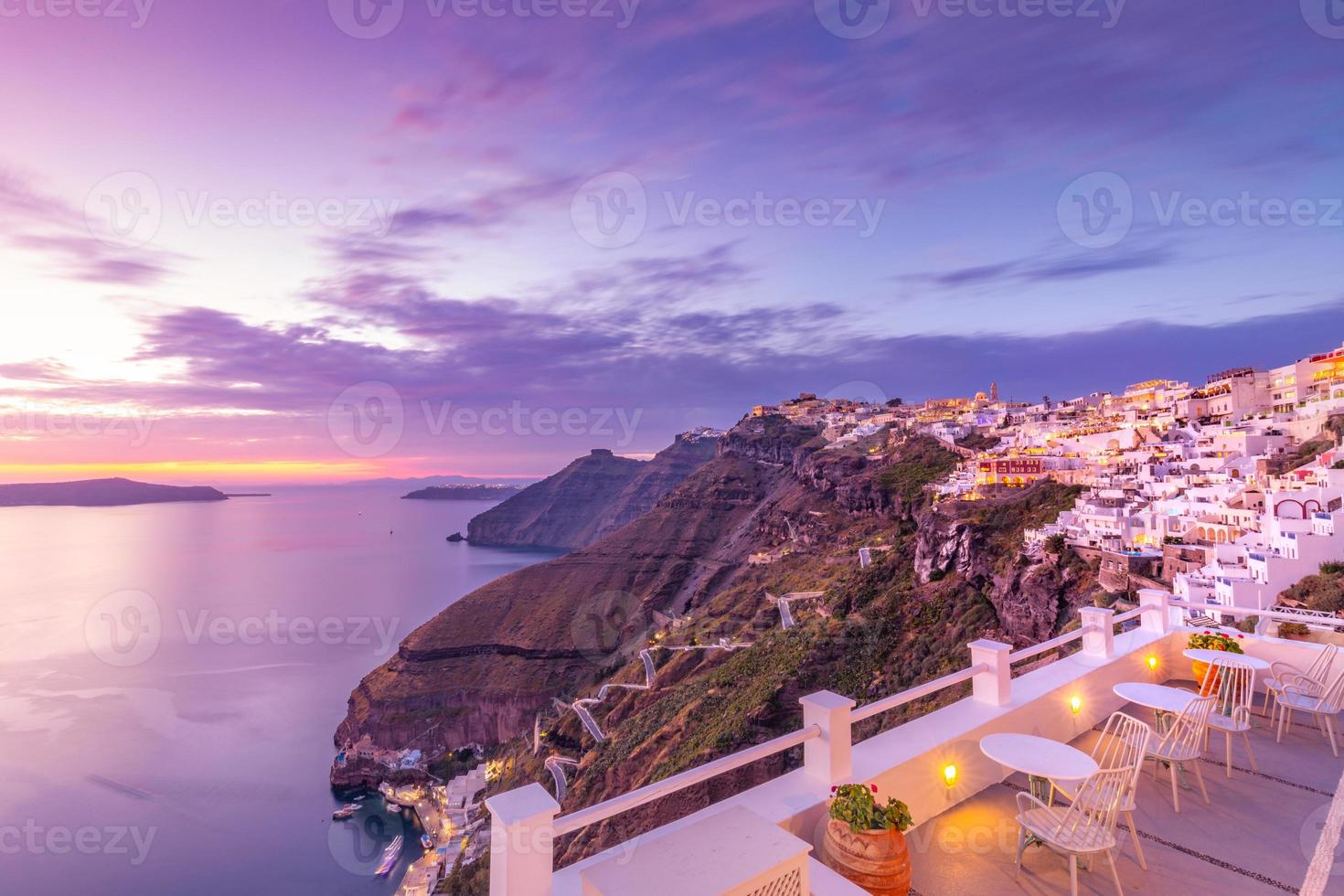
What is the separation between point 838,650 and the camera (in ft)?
114

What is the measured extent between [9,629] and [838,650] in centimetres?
11770

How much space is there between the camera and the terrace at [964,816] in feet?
7.38

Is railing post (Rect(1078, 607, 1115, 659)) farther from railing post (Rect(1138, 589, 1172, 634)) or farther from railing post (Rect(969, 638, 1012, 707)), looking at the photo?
railing post (Rect(969, 638, 1012, 707))

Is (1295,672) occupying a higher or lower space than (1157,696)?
lower

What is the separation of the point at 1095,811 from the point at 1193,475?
165 ft

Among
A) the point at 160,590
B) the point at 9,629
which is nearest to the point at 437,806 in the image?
the point at 9,629

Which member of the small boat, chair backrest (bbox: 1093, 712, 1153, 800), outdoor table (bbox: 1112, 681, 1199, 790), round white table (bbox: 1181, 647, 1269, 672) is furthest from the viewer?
the small boat

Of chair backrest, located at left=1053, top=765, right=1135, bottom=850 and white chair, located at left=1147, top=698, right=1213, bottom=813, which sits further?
white chair, located at left=1147, top=698, right=1213, bottom=813

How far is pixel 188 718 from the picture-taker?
60.7m

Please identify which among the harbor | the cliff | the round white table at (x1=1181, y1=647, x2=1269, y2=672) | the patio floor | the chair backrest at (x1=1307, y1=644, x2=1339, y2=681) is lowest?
the harbor

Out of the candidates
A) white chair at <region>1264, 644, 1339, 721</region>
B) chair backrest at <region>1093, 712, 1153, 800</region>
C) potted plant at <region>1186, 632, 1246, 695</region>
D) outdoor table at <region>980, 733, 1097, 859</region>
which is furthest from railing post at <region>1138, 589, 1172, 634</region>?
outdoor table at <region>980, 733, 1097, 859</region>

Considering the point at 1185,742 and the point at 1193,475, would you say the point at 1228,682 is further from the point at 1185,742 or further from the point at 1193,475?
the point at 1193,475

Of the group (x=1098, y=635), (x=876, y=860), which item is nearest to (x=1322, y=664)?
(x=1098, y=635)

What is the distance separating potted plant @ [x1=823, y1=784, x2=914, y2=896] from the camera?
8.68 feet
